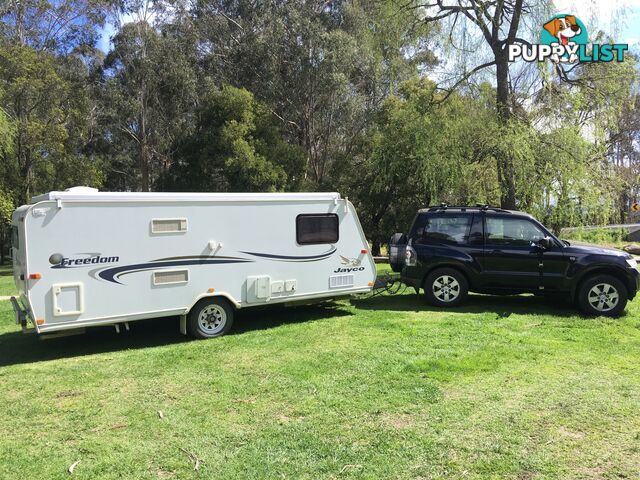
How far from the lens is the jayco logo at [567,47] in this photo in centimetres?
1295

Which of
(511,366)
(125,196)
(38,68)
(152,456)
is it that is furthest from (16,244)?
(38,68)

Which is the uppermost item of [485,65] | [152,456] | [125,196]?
[485,65]

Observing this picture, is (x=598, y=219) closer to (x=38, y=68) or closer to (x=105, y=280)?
(x=105, y=280)

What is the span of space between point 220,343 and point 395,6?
11455 mm

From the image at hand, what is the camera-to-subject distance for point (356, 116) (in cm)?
2628

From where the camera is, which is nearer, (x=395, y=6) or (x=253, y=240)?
(x=253, y=240)

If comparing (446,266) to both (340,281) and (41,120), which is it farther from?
(41,120)

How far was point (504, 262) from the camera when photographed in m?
8.90

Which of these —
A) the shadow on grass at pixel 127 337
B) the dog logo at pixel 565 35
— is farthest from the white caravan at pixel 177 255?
the dog logo at pixel 565 35

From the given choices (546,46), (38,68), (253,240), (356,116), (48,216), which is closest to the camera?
(48,216)

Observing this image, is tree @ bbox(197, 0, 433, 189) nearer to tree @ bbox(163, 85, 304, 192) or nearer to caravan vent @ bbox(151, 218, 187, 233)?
tree @ bbox(163, 85, 304, 192)

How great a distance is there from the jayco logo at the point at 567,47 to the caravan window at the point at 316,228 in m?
8.05

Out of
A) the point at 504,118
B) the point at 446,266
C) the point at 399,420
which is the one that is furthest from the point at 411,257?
the point at 504,118

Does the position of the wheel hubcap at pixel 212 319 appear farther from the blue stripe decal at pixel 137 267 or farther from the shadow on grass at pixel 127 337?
the blue stripe decal at pixel 137 267
